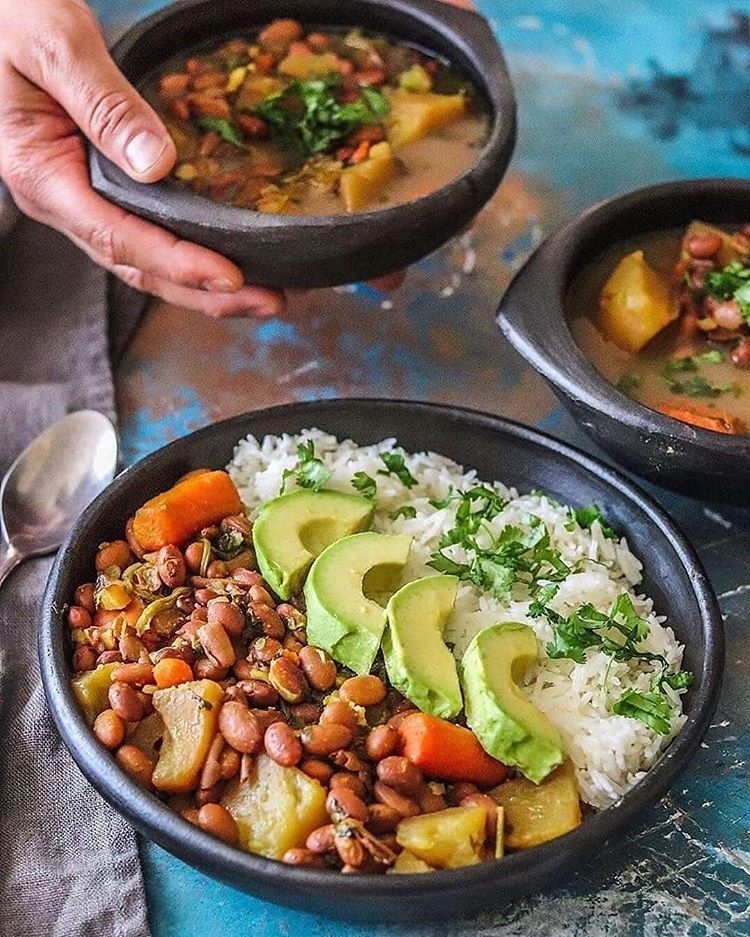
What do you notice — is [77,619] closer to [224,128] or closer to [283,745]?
[283,745]

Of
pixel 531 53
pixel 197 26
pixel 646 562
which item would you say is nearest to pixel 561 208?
pixel 531 53

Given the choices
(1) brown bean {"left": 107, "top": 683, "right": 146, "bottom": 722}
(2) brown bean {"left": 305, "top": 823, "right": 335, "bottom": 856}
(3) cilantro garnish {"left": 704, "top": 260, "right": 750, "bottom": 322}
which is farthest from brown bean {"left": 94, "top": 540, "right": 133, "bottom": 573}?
(3) cilantro garnish {"left": 704, "top": 260, "right": 750, "bottom": 322}

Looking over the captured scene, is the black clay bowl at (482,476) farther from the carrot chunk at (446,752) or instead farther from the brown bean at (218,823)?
the carrot chunk at (446,752)

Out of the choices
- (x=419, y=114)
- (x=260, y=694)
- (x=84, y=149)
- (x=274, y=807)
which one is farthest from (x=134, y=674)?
(x=419, y=114)

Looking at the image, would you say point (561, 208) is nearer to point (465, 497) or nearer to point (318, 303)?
point (318, 303)

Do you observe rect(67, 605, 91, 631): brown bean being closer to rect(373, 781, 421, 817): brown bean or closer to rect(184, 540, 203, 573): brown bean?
rect(184, 540, 203, 573): brown bean
